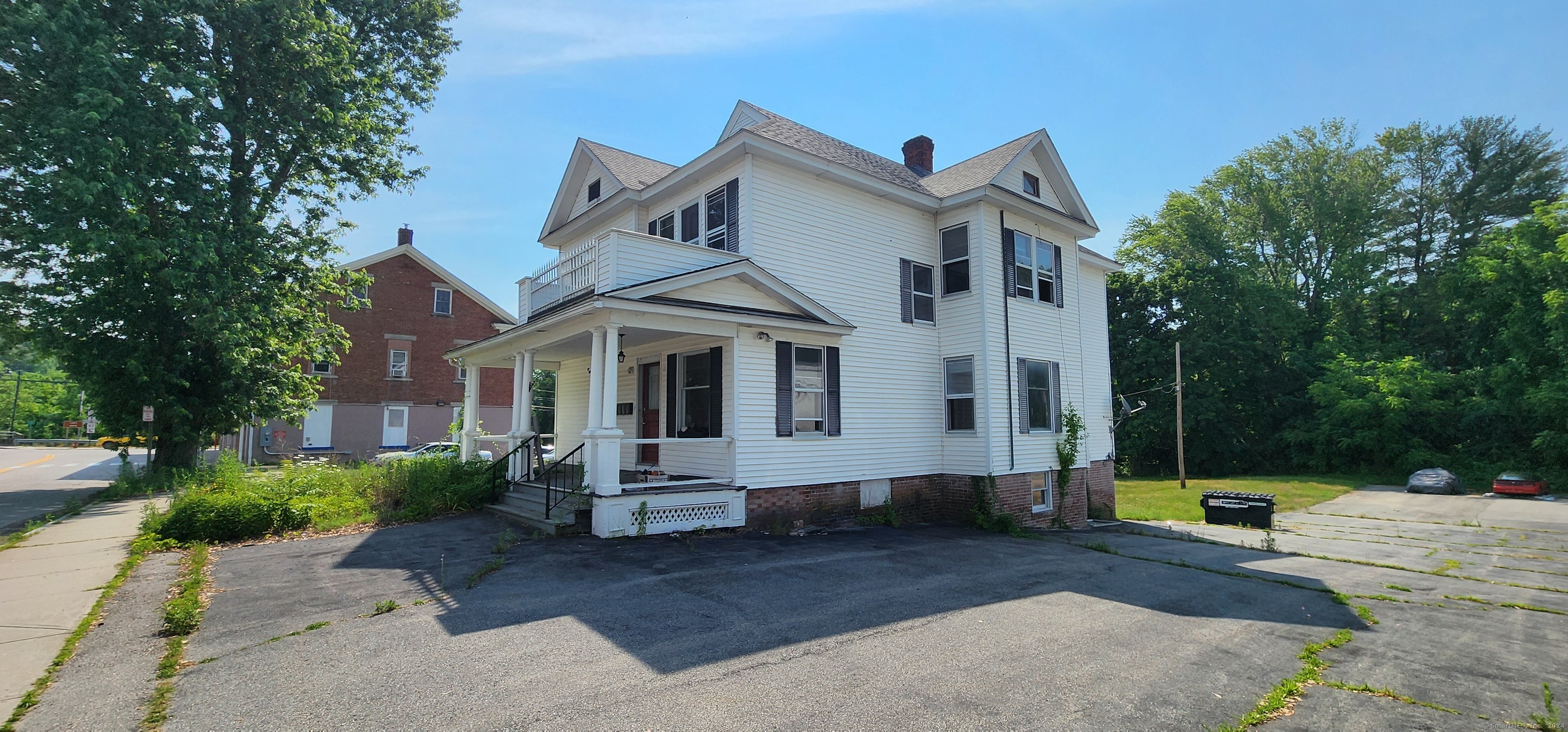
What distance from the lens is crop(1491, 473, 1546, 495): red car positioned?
2512cm

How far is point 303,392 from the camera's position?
20.9 m

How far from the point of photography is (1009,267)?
1483 cm

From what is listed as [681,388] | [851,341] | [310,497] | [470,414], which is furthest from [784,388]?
[310,497]

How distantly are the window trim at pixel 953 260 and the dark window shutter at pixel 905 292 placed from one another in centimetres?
93

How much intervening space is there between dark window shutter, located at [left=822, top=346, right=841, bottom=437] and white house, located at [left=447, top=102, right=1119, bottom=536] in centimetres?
3

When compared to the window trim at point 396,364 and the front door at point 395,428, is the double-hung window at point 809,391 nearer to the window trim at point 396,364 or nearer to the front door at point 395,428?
the front door at point 395,428

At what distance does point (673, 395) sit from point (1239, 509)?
15.2 metres

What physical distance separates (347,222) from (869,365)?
684 inches

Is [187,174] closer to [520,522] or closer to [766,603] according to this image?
[520,522]

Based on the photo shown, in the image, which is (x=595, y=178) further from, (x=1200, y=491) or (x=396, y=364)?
(x=1200, y=491)

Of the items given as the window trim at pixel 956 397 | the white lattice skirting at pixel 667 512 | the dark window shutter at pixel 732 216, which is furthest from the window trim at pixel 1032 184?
the white lattice skirting at pixel 667 512

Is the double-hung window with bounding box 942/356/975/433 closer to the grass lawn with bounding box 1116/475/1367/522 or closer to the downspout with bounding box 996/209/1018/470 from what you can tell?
the downspout with bounding box 996/209/1018/470

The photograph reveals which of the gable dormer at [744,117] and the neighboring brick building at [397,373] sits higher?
the gable dormer at [744,117]

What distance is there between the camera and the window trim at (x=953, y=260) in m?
14.7
